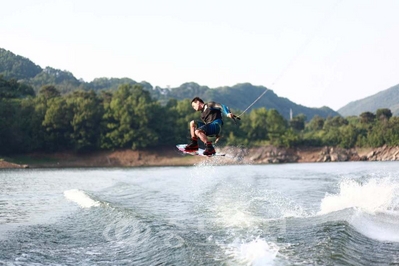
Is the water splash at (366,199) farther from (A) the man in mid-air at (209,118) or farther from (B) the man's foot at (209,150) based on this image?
(A) the man in mid-air at (209,118)

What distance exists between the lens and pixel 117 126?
94.6 m

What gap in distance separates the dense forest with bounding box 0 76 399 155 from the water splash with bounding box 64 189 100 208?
5542cm

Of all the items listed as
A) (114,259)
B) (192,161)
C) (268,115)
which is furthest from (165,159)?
(114,259)

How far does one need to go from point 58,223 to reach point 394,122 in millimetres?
103366

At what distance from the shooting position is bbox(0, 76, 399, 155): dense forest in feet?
281

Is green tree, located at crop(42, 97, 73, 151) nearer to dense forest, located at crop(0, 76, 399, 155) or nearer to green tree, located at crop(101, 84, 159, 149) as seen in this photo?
dense forest, located at crop(0, 76, 399, 155)

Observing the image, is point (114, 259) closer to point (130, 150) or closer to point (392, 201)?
point (392, 201)

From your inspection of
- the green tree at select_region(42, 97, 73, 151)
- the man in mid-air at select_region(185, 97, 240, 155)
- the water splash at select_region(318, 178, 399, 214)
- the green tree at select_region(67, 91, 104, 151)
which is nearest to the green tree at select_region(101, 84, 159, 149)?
the green tree at select_region(67, 91, 104, 151)

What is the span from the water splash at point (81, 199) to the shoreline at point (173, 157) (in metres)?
38.3

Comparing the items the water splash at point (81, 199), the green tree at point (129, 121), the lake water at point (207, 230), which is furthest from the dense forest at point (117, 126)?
the lake water at point (207, 230)

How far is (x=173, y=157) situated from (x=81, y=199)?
65098 millimetres

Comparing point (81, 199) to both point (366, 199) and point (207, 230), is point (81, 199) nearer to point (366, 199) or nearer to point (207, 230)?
point (207, 230)

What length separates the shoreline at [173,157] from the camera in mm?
81188

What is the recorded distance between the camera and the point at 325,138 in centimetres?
11306
